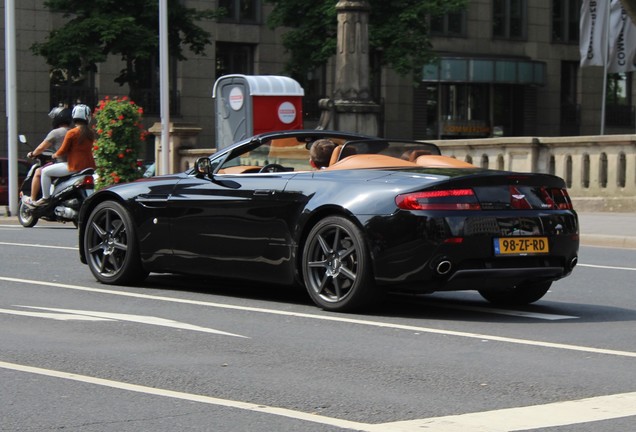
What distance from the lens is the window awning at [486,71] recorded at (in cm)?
5219

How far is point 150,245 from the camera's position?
10742 millimetres

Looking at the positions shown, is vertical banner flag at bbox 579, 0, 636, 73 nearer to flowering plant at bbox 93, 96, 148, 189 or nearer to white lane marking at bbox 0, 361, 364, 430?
flowering plant at bbox 93, 96, 148, 189

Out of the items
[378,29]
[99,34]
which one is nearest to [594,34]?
[378,29]

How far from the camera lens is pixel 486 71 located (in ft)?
174

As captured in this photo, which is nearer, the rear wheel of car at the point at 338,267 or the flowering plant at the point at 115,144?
the rear wheel of car at the point at 338,267

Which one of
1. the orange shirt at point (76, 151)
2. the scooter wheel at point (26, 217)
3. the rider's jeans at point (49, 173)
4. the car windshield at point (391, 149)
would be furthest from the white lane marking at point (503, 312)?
the scooter wheel at point (26, 217)

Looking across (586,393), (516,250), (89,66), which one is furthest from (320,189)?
(89,66)

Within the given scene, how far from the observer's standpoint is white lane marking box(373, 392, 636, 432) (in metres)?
5.58

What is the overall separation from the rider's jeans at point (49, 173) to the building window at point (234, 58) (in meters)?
29.6

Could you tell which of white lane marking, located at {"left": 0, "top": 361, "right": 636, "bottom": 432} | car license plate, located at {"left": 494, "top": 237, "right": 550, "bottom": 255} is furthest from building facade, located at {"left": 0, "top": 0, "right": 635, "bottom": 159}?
white lane marking, located at {"left": 0, "top": 361, "right": 636, "bottom": 432}

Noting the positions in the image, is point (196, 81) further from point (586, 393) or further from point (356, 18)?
→ point (586, 393)

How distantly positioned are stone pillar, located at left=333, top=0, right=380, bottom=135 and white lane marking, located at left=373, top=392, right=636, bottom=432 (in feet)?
64.4

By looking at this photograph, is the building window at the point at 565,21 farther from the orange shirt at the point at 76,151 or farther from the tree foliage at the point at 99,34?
the orange shirt at the point at 76,151

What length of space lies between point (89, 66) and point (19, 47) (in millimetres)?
6869
